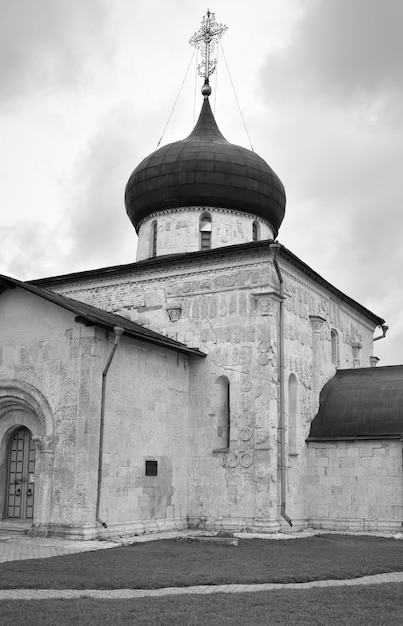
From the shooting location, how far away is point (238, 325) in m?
17.0

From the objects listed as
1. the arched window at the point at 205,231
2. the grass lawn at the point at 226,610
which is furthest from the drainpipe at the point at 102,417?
the grass lawn at the point at 226,610

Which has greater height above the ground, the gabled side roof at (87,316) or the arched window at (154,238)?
the arched window at (154,238)

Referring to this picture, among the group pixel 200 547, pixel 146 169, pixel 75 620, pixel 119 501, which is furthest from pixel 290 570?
pixel 146 169

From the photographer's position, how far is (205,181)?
1967 centimetres

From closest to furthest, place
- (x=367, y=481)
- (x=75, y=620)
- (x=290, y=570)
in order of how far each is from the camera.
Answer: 1. (x=75, y=620)
2. (x=290, y=570)
3. (x=367, y=481)

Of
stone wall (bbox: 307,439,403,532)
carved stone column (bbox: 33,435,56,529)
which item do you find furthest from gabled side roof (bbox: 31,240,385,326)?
carved stone column (bbox: 33,435,56,529)

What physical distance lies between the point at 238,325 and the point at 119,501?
16.2 feet

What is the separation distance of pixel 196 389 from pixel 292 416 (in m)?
2.39

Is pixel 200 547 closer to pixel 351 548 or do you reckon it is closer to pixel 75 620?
pixel 351 548

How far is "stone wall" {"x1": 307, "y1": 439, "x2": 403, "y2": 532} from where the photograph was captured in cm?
1623

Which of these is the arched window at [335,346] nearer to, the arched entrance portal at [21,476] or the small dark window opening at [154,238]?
the small dark window opening at [154,238]

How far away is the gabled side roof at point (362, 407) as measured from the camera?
16.9 m

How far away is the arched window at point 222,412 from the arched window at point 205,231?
442cm

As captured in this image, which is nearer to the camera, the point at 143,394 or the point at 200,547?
the point at 200,547
